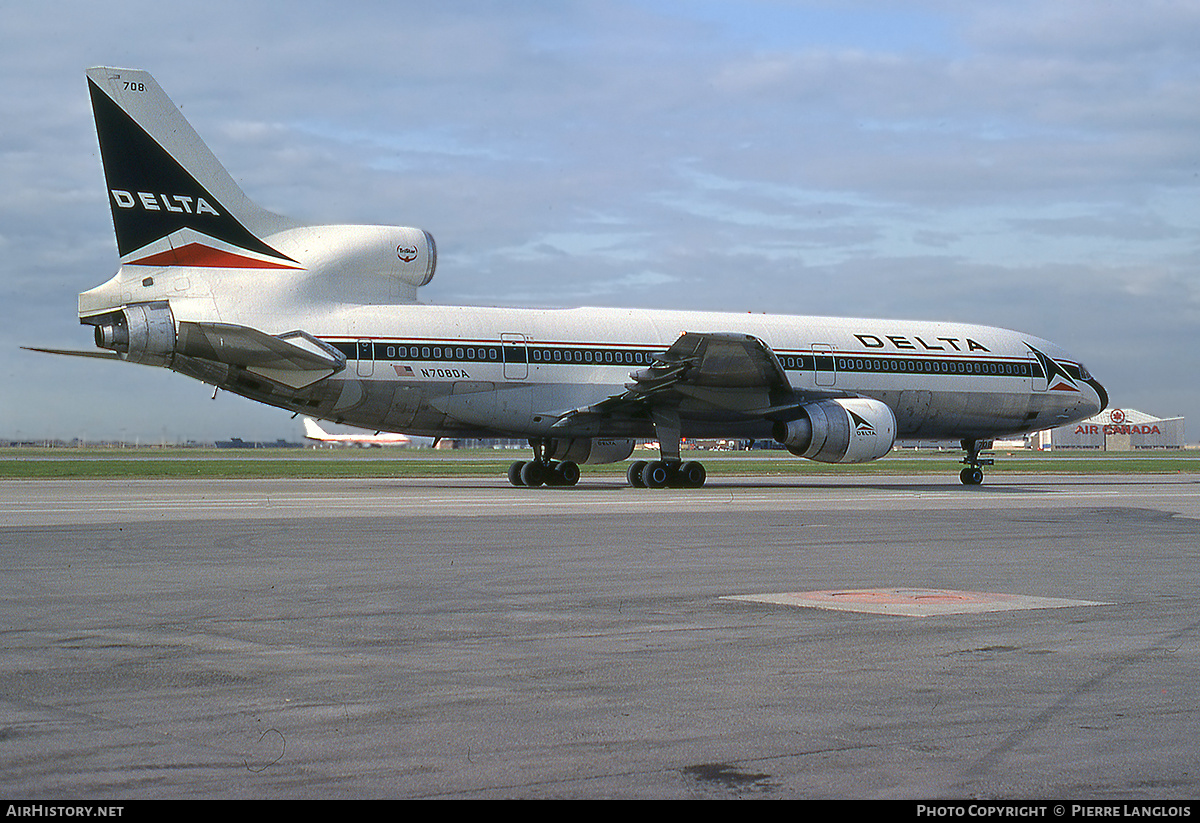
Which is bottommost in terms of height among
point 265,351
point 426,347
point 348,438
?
point 348,438

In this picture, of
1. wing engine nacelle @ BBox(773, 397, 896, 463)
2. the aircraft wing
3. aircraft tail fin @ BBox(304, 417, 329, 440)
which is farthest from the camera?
aircraft tail fin @ BBox(304, 417, 329, 440)

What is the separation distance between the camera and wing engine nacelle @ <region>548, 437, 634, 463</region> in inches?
1251

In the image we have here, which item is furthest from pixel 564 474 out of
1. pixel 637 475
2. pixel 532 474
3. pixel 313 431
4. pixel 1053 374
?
pixel 313 431

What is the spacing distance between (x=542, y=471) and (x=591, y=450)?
4.68 feet

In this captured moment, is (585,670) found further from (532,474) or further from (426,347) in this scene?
(532,474)

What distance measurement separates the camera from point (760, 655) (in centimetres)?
694

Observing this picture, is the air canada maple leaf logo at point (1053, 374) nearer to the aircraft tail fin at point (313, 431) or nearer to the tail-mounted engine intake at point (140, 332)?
the tail-mounted engine intake at point (140, 332)

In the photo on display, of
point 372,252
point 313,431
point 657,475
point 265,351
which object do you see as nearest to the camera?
point 265,351

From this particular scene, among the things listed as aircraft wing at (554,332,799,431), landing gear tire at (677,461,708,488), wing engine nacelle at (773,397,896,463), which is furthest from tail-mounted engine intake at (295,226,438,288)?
wing engine nacelle at (773,397,896,463)

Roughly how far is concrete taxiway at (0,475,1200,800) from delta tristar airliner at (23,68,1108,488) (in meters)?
12.3

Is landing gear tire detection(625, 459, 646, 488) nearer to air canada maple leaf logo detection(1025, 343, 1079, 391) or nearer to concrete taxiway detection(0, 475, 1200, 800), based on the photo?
air canada maple leaf logo detection(1025, 343, 1079, 391)

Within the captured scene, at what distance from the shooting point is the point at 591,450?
105 feet

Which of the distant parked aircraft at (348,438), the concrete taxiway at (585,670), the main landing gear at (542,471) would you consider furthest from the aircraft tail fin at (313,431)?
the concrete taxiway at (585,670)
